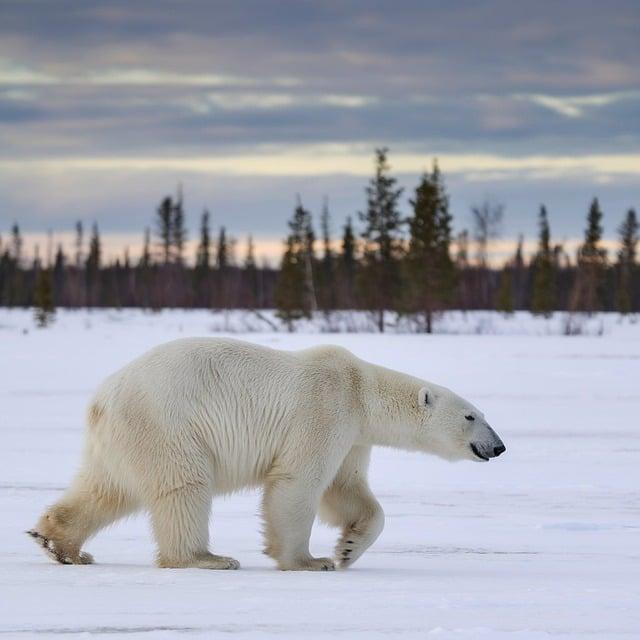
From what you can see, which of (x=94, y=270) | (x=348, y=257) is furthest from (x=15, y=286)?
(x=348, y=257)

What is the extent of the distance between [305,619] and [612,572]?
6.10 feet

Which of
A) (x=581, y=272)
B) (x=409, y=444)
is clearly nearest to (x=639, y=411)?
(x=409, y=444)

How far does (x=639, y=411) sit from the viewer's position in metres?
12.6

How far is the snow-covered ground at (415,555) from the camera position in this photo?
3713mm

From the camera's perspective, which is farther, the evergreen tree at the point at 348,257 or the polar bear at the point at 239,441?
the evergreen tree at the point at 348,257

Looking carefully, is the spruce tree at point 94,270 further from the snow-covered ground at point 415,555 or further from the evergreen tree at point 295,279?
the snow-covered ground at point 415,555

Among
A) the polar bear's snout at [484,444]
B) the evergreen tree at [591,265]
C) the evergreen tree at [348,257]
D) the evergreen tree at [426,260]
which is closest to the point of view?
the polar bear's snout at [484,444]

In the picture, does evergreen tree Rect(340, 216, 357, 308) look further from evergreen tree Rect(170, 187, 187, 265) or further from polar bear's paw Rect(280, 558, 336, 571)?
polar bear's paw Rect(280, 558, 336, 571)

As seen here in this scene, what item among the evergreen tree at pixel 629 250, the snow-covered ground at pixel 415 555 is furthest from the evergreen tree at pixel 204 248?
the snow-covered ground at pixel 415 555

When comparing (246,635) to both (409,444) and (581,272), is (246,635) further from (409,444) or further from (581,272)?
(581,272)

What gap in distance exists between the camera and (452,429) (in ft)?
18.6

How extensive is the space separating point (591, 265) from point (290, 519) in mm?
48519

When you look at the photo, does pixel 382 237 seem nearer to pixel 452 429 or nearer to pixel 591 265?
pixel 591 265

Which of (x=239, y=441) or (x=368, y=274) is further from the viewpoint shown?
(x=368, y=274)
